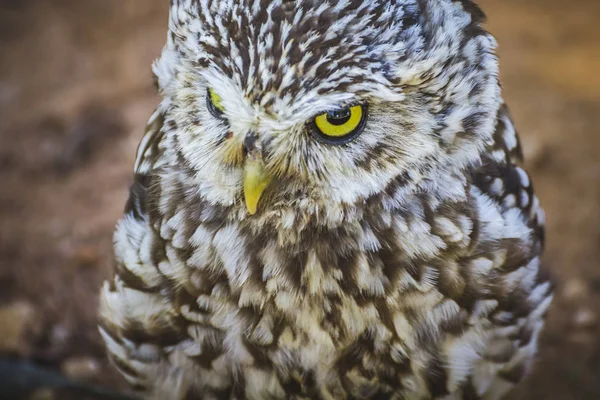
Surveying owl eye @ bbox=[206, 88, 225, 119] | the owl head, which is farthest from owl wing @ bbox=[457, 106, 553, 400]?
owl eye @ bbox=[206, 88, 225, 119]

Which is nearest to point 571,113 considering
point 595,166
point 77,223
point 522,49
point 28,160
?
point 595,166

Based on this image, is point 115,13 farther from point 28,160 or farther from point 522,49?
point 522,49

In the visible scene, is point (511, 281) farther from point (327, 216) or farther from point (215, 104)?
A: point (215, 104)

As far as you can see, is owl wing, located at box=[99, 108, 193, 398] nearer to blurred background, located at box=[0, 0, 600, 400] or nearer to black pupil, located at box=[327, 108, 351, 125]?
black pupil, located at box=[327, 108, 351, 125]

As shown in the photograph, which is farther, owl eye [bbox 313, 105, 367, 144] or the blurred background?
the blurred background

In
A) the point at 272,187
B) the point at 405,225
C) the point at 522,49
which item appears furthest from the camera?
the point at 522,49
